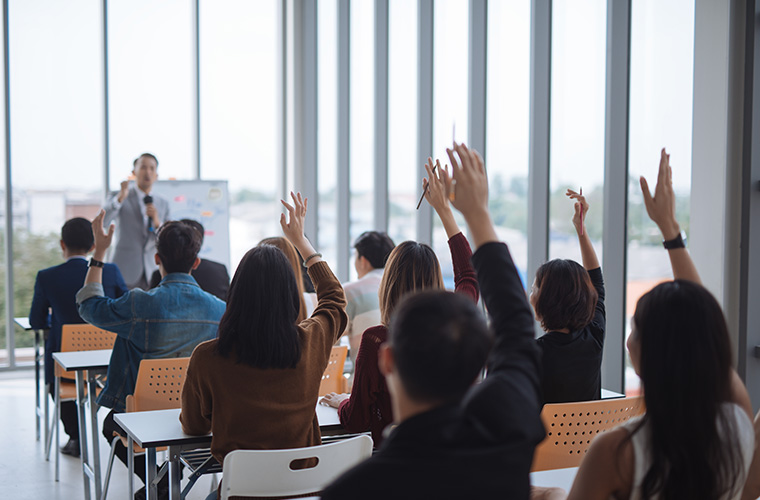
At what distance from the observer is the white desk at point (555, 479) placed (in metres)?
1.90

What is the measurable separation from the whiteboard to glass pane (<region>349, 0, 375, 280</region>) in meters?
1.36

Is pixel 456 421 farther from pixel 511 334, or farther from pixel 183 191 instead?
pixel 183 191

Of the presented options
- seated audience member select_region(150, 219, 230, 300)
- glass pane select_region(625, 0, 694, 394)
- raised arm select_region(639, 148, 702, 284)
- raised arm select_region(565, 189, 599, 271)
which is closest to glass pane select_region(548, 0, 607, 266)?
glass pane select_region(625, 0, 694, 394)

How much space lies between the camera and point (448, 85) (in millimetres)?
5590

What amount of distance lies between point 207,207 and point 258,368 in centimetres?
546

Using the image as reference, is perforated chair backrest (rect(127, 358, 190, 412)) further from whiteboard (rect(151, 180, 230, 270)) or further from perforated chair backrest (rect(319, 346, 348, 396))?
whiteboard (rect(151, 180, 230, 270))

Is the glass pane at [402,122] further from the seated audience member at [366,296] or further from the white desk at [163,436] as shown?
the white desk at [163,436]

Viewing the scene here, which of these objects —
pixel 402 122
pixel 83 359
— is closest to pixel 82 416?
pixel 83 359

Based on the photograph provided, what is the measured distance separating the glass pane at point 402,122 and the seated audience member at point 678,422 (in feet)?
15.7

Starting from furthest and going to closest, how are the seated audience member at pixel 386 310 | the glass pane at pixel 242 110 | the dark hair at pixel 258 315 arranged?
the glass pane at pixel 242 110
the seated audience member at pixel 386 310
the dark hair at pixel 258 315

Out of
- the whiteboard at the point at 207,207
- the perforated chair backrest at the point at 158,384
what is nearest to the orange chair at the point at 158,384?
the perforated chair backrest at the point at 158,384

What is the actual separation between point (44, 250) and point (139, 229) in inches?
53.0

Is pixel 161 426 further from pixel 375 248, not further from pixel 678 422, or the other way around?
pixel 375 248

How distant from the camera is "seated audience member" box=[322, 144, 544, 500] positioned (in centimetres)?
101
